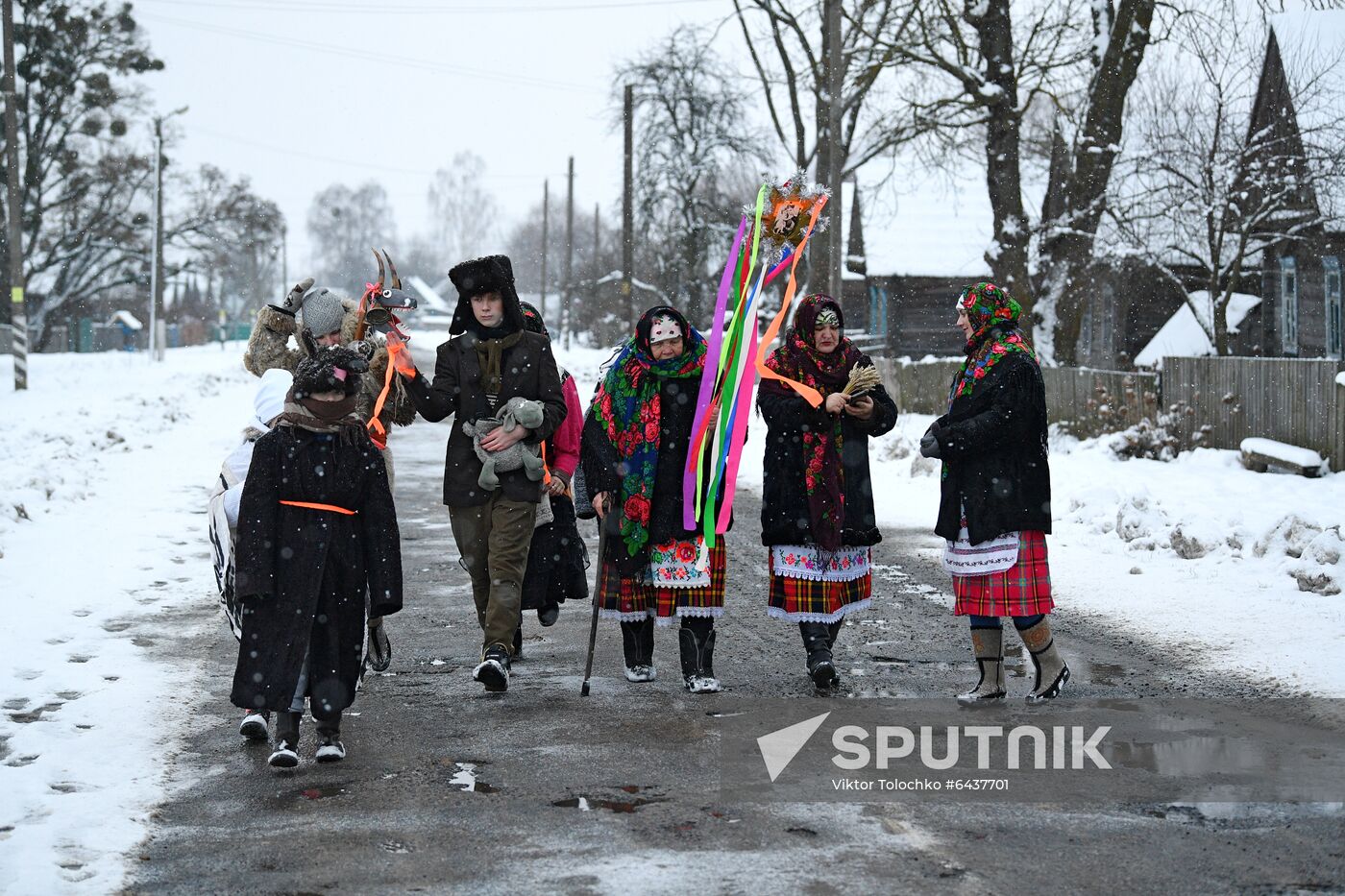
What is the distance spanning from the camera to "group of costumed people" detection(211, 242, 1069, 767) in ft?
20.4

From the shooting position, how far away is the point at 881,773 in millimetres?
5023

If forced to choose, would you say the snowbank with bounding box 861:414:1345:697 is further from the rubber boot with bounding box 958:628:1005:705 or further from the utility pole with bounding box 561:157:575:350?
the utility pole with bounding box 561:157:575:350

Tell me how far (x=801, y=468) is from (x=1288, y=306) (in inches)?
904

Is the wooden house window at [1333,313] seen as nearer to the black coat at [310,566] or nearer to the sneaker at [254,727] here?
the black coat at [310,566]

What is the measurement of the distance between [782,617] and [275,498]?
2426 millimetres

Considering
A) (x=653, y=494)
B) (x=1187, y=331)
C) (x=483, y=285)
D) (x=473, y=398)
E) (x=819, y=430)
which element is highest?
(x=1187, y=331)

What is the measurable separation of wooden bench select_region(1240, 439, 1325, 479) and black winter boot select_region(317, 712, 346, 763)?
34.6 ft

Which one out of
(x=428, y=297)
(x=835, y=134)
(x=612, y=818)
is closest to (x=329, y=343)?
(x=612, y=818)

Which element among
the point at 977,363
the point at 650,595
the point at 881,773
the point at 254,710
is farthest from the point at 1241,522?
the point at 254,710

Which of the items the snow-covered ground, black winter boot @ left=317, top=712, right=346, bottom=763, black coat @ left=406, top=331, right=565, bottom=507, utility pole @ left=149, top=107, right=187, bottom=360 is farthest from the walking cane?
utility pole @ left=149, top=107, right=187, bottom=360

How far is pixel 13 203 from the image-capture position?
Answer: 28.5m

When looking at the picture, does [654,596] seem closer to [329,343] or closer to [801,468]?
[801,468]

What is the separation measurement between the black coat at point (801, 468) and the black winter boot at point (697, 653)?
21.2 inches

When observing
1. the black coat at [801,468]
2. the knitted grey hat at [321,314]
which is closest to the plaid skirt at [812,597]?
the black coat at [801,468]
